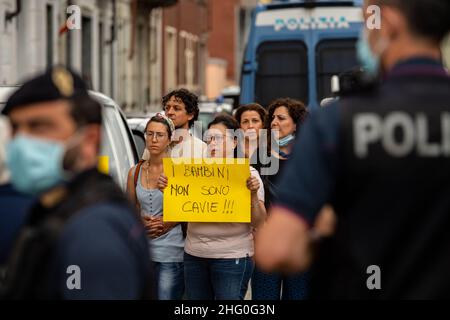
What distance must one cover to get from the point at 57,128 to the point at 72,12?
864 centimetres

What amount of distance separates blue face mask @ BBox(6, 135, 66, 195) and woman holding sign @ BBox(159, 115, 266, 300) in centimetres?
482

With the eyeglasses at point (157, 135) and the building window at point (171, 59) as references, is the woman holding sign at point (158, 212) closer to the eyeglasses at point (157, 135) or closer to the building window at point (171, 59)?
the eyeglasses at point (157, 135)

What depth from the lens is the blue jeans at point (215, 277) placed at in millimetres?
8641

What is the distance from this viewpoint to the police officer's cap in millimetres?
3812

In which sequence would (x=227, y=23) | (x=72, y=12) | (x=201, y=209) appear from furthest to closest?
1. (x=227, y=23)
2. (x=72, y=12)
3. (x=201, y=209)

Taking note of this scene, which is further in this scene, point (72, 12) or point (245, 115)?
point (72, 12)

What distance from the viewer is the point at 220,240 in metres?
8.70

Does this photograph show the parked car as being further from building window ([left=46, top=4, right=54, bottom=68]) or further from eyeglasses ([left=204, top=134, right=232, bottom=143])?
building window ([left=46, top=4, right=54, bottom=68])

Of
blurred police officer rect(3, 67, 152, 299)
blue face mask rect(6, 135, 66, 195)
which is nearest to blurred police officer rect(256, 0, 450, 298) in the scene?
blurred police officer rect(3, 67, 152, 299)

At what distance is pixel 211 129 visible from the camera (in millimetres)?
9172

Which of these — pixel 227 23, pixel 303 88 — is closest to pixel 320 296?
pixel 303 88

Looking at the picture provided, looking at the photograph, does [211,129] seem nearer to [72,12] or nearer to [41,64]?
[72,12]

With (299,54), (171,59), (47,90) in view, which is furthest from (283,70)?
(171,59)

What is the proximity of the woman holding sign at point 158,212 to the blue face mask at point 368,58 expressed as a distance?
4.91 meters
